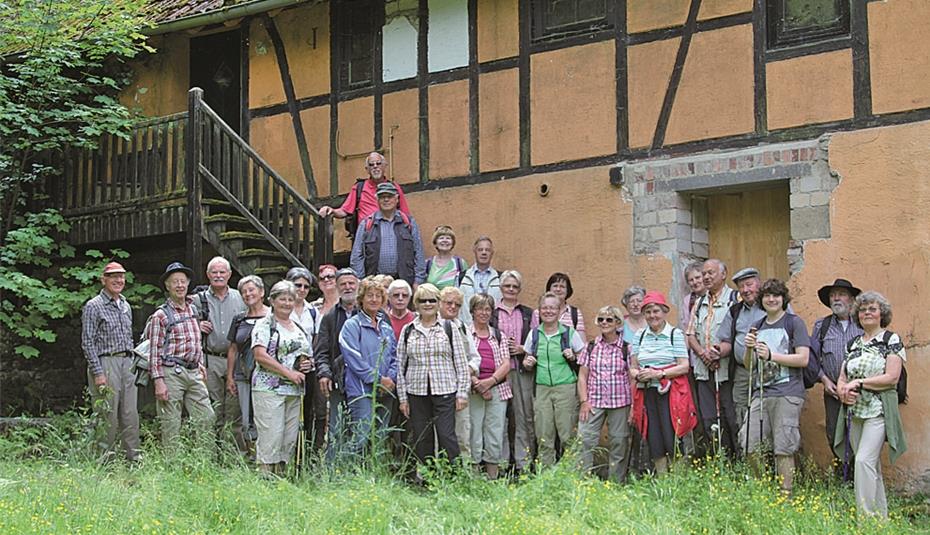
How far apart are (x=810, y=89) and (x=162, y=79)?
798cm

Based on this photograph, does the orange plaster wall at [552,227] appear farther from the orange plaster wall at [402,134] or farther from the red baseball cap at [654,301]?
the red baseball cap at [654,301]

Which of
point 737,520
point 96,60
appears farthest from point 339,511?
point 96,60

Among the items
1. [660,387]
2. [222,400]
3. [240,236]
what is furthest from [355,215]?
[660,387]

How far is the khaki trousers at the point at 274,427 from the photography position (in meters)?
9.20

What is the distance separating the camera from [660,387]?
958cm

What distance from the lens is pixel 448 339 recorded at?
9.36m

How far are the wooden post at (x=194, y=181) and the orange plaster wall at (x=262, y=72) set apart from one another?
1.86 m

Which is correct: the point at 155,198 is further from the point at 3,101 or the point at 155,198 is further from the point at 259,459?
the point at 259,459

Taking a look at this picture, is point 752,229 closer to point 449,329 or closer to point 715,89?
point 715,89

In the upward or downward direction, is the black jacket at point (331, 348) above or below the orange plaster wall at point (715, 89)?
below

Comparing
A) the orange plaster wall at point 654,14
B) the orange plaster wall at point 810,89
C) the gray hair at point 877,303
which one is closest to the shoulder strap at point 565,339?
the gray hair at point 877,303

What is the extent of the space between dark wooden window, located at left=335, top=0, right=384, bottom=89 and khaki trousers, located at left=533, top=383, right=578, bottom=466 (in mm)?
4681

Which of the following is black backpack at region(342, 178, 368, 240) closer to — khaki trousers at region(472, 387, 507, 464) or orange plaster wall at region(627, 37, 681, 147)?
orange plaster wall at region(627, 37, 681, 147)

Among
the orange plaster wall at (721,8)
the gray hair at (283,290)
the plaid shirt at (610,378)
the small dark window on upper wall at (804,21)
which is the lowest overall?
the plaid shirt at (610,378)
